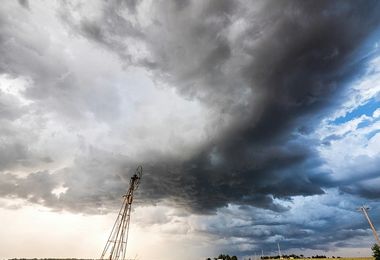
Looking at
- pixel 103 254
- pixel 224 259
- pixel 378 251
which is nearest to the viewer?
pixel 103 254

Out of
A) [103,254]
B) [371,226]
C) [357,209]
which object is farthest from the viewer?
[357,209]

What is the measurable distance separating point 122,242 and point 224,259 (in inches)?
7051

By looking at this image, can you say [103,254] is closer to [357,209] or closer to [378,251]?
[357,209]

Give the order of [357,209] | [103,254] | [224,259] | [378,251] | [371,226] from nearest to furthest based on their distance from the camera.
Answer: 1. [103,254]
2. [371,226]
3. [357,209]
4. [378,251]
5. [224,259]

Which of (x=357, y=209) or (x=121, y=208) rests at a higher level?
(x=357, y=209)

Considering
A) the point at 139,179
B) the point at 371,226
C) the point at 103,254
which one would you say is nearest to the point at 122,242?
the point at 103,254

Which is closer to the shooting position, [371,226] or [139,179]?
[139,179]

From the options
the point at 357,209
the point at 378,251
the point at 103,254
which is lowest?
the point at 103,254

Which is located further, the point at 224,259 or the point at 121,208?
the point at 224,259

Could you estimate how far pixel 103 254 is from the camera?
116 feet

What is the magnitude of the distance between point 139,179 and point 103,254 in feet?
32.6

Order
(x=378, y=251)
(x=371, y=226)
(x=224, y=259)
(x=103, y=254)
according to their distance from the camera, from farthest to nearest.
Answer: (x=224, y=259) < (x=378, y=251) < (x=371, y=226) < (x=103, y=254)

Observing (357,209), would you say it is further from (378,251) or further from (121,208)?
(121,208)

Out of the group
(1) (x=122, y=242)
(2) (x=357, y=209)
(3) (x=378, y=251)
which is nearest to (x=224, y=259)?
(3) (x=378, y=251)
